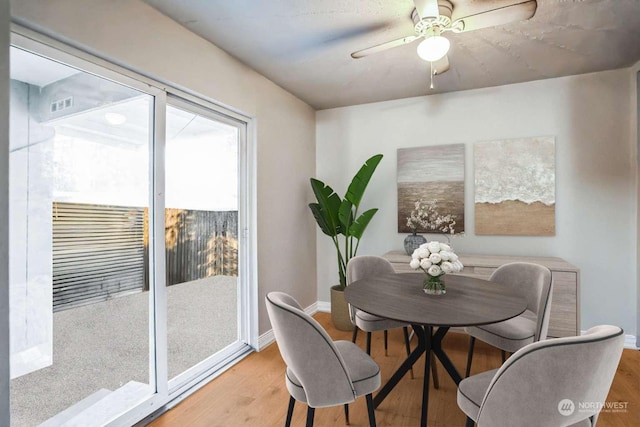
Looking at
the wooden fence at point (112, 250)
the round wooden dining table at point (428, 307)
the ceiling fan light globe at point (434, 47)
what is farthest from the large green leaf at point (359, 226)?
the ceiling fan light globe at point (434, 47)

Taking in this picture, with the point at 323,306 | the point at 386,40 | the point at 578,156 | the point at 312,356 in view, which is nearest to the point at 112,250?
the point at 312,356

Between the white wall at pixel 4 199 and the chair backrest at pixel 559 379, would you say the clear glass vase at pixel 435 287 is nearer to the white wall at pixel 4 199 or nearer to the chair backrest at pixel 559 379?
the chair backrest at pixel 559 379

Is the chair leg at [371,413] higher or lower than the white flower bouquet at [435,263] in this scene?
lower

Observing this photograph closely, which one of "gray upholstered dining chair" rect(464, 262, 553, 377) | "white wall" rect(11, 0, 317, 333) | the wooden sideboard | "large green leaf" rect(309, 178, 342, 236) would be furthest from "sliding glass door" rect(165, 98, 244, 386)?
the wooden sideboard

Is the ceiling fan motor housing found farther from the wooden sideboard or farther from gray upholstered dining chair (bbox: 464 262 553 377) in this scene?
the wooden sideboard

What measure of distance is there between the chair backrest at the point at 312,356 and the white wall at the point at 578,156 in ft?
8.38

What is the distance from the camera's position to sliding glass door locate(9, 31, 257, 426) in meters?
1.58

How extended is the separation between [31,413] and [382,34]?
10.0ft

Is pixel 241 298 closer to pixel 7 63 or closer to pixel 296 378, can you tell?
pixel 296 378

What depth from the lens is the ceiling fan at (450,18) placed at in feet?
5.46

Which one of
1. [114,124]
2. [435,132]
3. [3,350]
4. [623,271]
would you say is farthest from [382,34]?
[623,271]

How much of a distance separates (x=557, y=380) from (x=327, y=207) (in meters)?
2.56

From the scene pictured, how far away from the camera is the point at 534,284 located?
234 centimetres

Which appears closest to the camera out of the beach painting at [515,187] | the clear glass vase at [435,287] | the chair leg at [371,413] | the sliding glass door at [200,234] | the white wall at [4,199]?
the white wall at [4,199]
